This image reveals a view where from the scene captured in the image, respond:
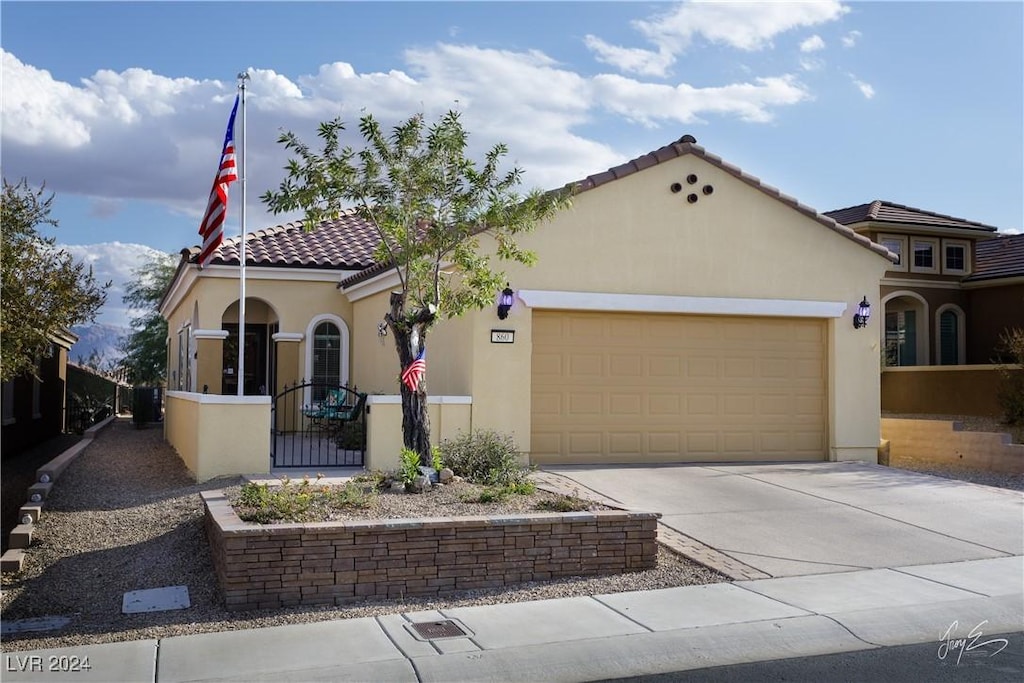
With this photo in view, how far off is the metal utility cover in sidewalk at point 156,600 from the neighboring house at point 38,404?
7.70m

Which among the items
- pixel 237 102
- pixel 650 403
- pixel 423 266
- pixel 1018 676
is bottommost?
pixel 1018 676

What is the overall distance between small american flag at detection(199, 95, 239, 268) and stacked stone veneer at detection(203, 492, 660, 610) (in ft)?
23.1

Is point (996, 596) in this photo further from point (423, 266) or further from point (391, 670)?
point (423, 266)

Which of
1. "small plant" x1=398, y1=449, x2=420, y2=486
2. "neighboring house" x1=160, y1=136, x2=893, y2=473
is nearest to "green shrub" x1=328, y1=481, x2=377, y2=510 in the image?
"small plant" x1=398, y1=449, x2=420, y2=486

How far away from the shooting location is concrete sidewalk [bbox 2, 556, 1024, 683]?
6391 mm

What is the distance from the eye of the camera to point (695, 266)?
14.7 m

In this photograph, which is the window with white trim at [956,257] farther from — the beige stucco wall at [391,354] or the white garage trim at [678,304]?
the beige stucco wall at [391,354]

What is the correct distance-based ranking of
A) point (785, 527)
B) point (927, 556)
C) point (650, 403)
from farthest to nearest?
1. point (650, 403)
2. point (785, 527)
3. point (927, 556)

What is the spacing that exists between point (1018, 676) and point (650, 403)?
333 inches

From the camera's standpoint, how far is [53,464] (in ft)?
45.3

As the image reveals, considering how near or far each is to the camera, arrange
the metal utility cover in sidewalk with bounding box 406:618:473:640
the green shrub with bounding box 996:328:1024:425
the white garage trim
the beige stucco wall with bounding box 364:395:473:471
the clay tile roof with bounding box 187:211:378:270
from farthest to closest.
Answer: the clay tile roof with bounding box 187:211:378:270
the green shrub with bounding box 996:328:1024:425
the white garage trim
the beige stucco wall with bounding box 364:395:473:471
the metal utility cover in sidewalk with bounding box 406:618:473:640

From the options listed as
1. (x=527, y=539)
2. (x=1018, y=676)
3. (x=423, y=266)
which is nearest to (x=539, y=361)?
(x=423, y=266)

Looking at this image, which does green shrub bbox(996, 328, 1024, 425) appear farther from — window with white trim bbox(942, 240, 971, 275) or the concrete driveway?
window with white trim bbox(942, 240, 971, 275)

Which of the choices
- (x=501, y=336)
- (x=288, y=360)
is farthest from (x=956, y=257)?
(x=288, y=360)
